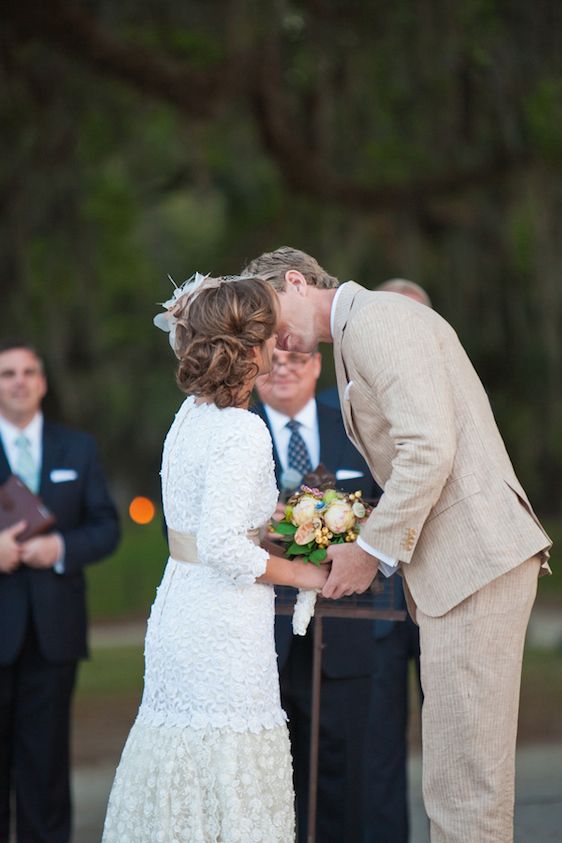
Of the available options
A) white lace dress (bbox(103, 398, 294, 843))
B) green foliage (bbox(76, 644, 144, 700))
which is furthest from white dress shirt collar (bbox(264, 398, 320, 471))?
green foliage (bbox(76, 644, 144, 700))

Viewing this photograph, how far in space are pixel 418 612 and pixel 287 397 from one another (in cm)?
152

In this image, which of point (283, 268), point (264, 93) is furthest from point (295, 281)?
point (264, 93)

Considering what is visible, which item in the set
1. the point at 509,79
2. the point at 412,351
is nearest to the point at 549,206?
the point at 509,79

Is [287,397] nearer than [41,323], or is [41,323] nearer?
[287,397]

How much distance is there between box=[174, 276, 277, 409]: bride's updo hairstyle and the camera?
11.6ft

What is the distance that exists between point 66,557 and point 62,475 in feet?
1.21

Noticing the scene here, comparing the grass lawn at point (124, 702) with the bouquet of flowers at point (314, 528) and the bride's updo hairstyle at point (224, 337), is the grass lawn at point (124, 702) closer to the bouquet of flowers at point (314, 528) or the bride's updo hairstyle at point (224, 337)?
the bouquet of flowers at point (314, 528)

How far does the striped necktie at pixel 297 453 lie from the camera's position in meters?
5.02

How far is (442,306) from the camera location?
1177 cm

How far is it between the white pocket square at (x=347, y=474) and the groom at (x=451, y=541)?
1154 millimetres

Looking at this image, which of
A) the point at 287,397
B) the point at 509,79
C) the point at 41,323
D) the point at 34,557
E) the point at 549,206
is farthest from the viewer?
the point at 41,323

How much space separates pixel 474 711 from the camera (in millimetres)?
3566

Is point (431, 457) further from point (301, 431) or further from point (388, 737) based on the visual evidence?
point (388, 737)

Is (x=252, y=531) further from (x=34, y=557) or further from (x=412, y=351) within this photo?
(x=34, y=557)
